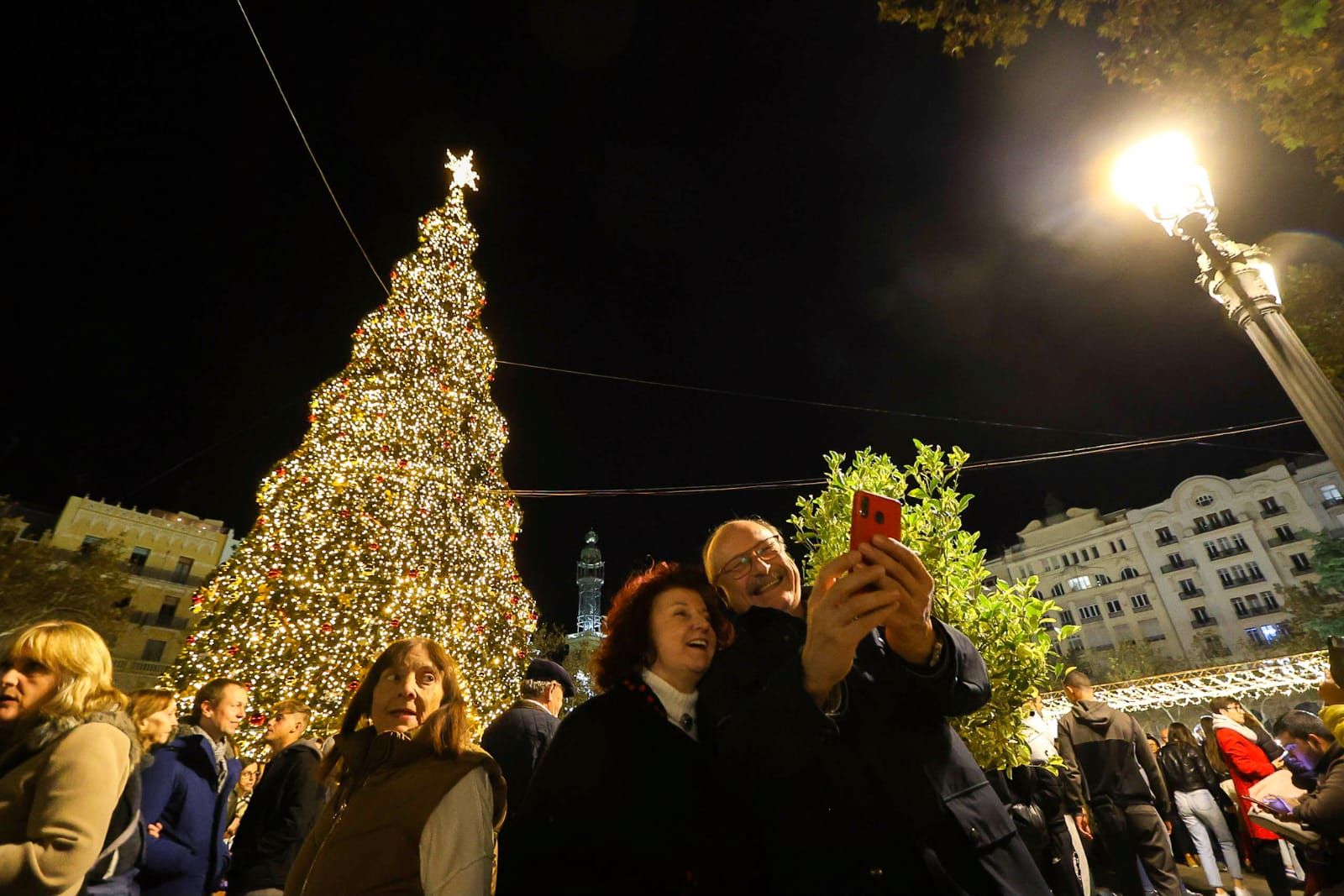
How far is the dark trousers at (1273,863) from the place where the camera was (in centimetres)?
530

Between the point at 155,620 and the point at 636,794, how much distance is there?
43.4m

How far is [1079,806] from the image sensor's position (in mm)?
5086

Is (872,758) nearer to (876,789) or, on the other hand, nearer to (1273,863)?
(876,789)

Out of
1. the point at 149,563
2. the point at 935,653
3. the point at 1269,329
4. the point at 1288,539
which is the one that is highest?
the point at 149,563

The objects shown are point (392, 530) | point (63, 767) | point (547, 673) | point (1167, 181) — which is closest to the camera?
point (63, 767)

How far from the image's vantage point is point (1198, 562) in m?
43.8

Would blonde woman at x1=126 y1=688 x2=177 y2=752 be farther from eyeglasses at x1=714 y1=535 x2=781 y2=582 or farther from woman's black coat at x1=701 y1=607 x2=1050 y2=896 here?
woman's black coat at x1=701 y1=607 x2=1050 y2=896

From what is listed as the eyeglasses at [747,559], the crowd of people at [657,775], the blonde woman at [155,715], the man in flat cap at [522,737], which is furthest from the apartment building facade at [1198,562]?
the blonde woman at [155,715]

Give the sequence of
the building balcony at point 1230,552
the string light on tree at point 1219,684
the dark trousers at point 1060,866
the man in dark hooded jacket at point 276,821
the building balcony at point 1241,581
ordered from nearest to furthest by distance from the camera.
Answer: the man in dark hooded jacket at point 276,821, the dark trousers at point 1060,866, the string light on tree at point 1219,684, the building balcony at point 1241,581, the building balcony at point 1230,552

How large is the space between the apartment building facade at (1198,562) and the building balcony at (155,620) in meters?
63.9

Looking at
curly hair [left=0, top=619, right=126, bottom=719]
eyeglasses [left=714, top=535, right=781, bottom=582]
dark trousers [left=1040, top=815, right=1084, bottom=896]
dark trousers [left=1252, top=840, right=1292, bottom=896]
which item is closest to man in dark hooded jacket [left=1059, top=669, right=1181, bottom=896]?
dark trousers [left=1040, top=815, right=1084, bottom=896]

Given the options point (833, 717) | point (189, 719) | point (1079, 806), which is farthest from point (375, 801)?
point (1079, 806)

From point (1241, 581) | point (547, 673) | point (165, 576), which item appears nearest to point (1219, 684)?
point (547, 673)

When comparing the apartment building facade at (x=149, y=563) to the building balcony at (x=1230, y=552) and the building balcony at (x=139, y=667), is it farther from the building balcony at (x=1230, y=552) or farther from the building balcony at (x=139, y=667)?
the building balcony at (x=1230, y=552)
